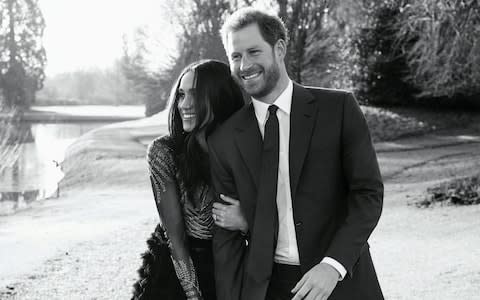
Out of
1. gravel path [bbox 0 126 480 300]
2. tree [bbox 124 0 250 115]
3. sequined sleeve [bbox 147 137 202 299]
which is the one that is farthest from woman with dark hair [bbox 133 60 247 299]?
tree [bbox 124 0 250 115]

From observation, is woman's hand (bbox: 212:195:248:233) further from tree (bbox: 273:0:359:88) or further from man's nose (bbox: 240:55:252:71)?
tree (bbox: 273:0:359:88)

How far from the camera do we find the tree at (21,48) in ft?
127

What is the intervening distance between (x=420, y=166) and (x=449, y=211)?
6.84 meters

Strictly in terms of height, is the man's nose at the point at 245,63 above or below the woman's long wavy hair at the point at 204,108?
above

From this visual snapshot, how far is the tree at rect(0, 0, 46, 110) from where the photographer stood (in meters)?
38.8

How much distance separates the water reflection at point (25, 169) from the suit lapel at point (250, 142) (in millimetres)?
13070

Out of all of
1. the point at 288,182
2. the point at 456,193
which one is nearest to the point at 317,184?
the point at 288,182

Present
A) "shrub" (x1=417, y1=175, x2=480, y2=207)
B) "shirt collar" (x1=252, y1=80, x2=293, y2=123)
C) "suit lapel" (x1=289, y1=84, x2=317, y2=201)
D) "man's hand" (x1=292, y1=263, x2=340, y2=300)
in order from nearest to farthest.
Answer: "man's hand" (x1=292, y1=263, x2=340, y2=300), "suit lapel" (x1=289, y1=84, x2=317, y2=201), "shirt collar" (x1=252, y1=80, x2=293, y2=123), "shrub" (x1=417, y1=175, x2=480, y2=207)

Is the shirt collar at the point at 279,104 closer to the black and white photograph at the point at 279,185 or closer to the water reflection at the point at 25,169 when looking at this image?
the black and white photograph at the point at 279,185

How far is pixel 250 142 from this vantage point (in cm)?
229

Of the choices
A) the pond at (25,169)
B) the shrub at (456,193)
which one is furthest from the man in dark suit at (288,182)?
the pond at (25,169)

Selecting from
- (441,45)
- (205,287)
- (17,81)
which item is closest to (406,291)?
(205,287)

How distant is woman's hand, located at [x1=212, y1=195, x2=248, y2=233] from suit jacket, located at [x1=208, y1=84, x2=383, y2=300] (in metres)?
0.03

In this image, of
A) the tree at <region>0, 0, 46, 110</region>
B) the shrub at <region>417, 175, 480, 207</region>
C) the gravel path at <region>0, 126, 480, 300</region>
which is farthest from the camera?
→ the tree at <region>0, 0, 46, 110</region>
